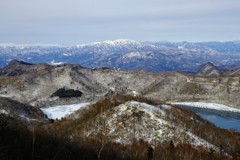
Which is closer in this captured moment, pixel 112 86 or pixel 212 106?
pixel 212 106

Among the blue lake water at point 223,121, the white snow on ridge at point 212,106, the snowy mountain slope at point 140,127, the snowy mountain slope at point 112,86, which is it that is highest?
the snowy mountain slope at point 140,127

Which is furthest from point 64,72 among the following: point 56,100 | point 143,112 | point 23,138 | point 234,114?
point 23,138

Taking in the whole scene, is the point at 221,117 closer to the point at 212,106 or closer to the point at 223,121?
the point at 223,121

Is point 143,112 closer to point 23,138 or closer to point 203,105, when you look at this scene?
point 23,138

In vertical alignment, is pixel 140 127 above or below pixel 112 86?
above

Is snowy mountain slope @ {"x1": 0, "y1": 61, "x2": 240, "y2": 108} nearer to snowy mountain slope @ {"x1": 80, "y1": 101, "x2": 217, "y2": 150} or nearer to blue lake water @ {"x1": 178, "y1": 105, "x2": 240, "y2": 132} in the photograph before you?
blue lake water @ {"x1": 178, "y1": 105, "x2": 240, "y2": 132}

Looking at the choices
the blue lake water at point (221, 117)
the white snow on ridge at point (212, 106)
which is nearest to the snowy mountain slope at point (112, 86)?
the white snow on ridge at point (212, 106)

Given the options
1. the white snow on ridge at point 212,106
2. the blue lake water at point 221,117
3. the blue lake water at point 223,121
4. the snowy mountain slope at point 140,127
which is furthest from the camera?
the white snow on ridge at point 212,106

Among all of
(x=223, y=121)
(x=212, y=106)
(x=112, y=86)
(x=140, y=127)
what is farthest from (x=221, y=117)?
(x=140, y=127)

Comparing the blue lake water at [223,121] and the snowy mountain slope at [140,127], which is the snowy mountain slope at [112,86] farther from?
the snowy mountain slope at [140,127]
